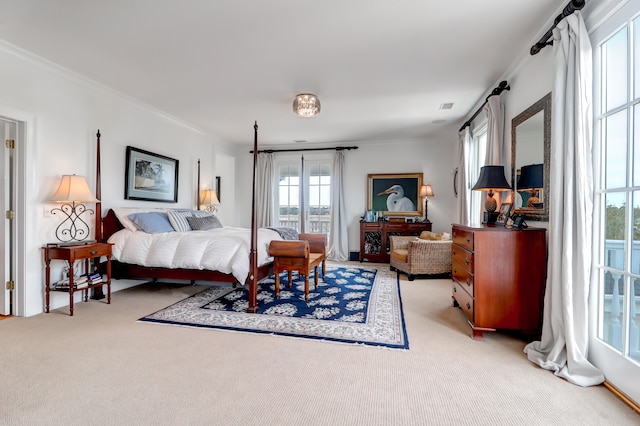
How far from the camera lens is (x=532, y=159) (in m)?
2.74

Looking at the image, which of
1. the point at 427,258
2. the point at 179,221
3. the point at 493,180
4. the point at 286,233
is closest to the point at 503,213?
the point at 493,180

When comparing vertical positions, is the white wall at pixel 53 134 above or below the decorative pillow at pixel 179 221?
above

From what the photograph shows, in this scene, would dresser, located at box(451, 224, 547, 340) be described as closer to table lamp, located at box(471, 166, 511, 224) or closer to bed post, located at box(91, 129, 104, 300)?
table lamp, located at box(471, 166, 511, 224)

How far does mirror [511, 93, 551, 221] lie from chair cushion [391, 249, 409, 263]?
2.06 meters

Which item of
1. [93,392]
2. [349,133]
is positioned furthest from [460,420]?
[349,133]

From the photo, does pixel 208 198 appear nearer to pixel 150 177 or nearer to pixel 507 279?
pixel 150 177

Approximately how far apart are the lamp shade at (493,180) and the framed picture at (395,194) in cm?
347

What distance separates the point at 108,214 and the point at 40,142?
3.45 feet

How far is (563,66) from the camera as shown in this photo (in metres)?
2.11

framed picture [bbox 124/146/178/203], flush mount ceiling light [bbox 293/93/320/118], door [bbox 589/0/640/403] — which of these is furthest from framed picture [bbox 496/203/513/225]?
framed picture [bbox 124/146/178/203]

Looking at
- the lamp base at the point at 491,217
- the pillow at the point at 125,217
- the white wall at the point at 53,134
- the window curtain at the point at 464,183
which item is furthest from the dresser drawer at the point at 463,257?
the white wall at the point at 53,134

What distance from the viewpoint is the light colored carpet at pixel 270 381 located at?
1565 mm

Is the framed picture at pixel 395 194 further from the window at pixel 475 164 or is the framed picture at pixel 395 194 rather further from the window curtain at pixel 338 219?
the window at pixel 475 164

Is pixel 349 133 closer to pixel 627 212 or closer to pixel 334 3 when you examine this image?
pixel 334 3
